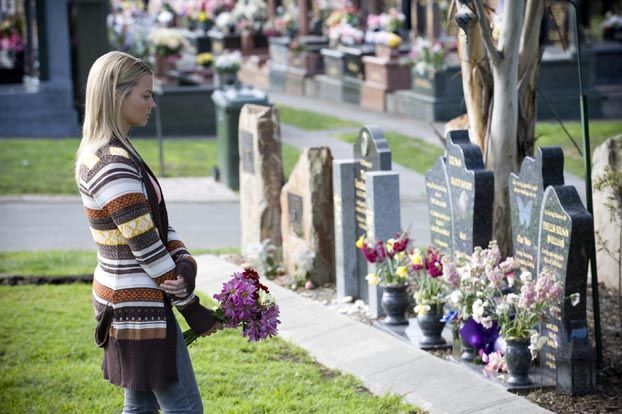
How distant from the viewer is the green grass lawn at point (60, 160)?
17.8 m

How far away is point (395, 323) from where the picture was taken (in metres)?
9.18

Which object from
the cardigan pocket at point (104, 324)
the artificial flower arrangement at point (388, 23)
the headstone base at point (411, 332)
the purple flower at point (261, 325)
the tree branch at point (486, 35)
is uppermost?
the tree branch at point (486, 35)

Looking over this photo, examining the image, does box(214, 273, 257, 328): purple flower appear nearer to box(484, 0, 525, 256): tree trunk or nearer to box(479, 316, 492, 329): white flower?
box(479, 316, 492, 329): white flower

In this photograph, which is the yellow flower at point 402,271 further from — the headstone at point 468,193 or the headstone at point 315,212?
the headstone at point 315,212

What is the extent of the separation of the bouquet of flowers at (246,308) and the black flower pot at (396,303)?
3.72 metres

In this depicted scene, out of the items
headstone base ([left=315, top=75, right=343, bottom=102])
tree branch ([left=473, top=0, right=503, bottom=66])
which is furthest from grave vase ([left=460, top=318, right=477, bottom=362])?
headstone base ([left=315, top=75, right=343, bottom=102])

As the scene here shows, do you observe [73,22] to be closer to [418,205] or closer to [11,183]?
[11,183]

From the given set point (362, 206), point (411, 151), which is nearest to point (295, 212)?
point (362, 206)

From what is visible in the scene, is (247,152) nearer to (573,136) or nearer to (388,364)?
(388,364)

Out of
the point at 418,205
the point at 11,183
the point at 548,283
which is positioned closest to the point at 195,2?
Result: the point at 11,183

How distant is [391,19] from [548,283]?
20255 mm

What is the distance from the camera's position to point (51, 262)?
1263 centimetres

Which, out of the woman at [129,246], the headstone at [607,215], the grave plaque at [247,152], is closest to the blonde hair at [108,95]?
the woman at [129,246]

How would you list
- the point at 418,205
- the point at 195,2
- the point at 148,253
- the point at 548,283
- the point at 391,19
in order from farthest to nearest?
the point at 195,2
the point at 391,19
the point at 418,205
the point at 548,283
the point at 148,253
